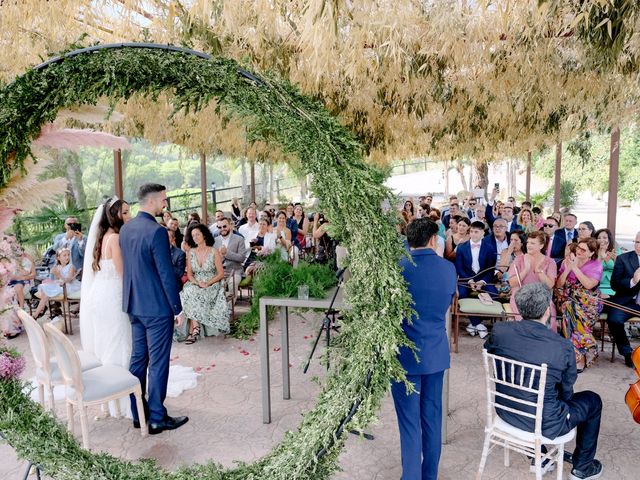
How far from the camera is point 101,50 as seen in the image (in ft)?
8.66

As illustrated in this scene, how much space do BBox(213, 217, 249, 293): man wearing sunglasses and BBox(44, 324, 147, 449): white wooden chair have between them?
3.47 meters

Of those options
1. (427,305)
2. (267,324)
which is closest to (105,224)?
(267,324)

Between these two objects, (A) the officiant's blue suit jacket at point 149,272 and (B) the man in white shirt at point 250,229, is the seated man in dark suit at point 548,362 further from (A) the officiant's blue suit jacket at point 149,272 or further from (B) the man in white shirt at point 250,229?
(B) the man in white shirt at point 250,229

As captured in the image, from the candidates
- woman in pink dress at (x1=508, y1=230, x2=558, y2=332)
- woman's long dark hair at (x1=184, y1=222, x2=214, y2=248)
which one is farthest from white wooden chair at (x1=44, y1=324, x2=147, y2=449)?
woman in pink dress at (x1=508, y1=230, x2=558, y2=332)

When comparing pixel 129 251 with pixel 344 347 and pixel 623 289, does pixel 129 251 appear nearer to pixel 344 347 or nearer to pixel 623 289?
pixel 344 347

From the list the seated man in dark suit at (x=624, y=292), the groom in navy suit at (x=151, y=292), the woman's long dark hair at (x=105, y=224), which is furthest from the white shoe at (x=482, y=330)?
the woman's long dark hair at (x=105, y=224)

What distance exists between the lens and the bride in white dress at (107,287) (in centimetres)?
421

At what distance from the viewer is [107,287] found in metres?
4.23

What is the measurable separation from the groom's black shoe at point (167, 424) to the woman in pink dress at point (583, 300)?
3.80 meters

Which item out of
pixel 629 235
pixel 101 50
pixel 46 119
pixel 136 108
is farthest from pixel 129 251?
pixel 629 235

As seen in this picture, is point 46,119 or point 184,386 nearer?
point 46,119

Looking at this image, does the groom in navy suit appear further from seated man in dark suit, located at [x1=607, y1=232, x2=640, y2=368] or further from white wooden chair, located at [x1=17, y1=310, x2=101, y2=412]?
seated man in dark suit, located at [x1=607, y1=232, x2=640, y2=368]

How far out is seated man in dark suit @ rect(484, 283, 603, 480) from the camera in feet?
10.0

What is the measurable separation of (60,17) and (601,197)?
29993 mm
